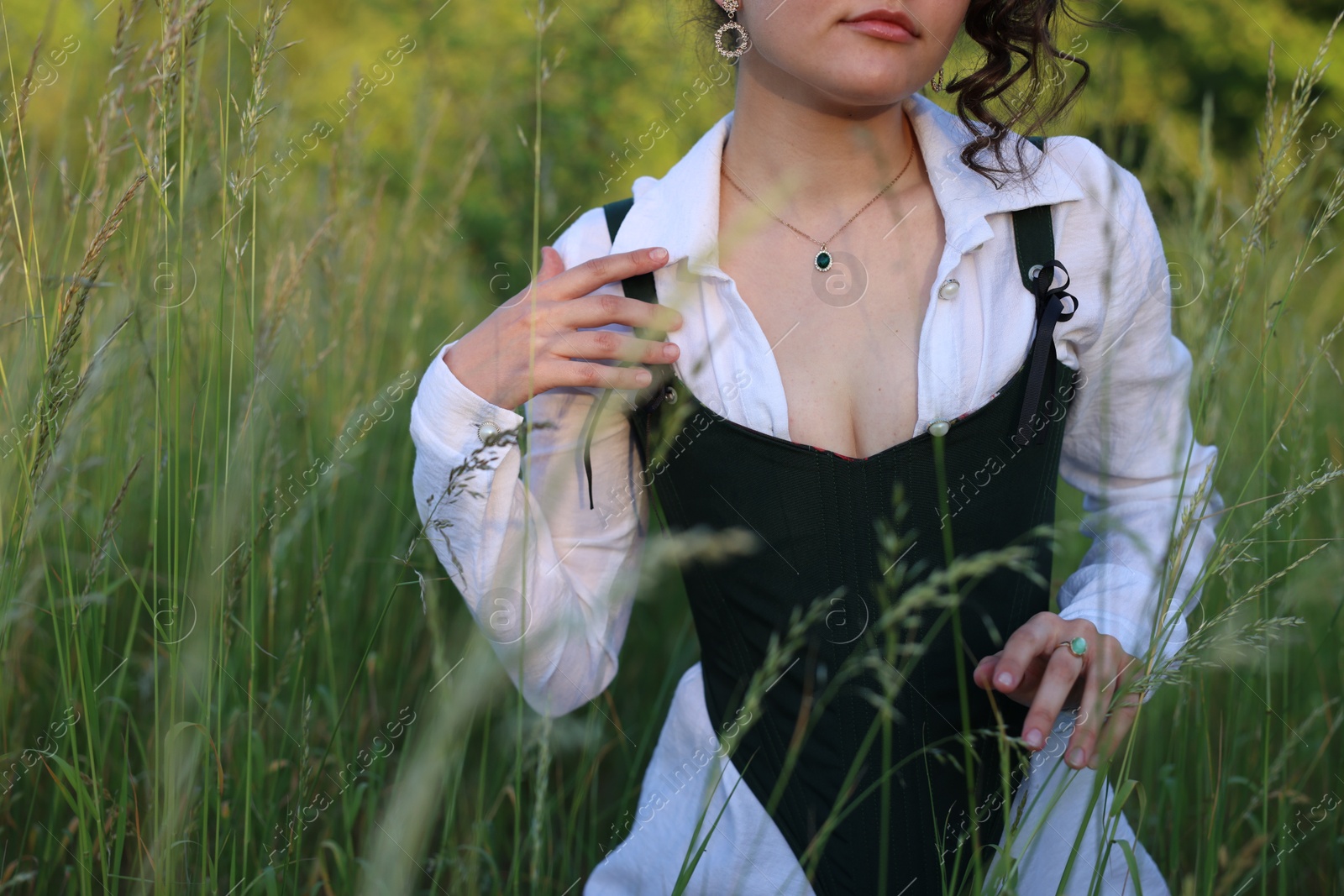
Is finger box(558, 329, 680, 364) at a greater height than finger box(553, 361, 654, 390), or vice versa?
finger box(558, 329, 680, 364)

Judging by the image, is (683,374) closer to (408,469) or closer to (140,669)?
(408,469)

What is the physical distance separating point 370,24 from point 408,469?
205 inches

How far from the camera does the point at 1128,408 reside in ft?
4.44

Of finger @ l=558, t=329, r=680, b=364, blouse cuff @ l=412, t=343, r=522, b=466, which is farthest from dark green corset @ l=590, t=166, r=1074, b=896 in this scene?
blouse cuff @ l=412, t=343, r=522, b=466

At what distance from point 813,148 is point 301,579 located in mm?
1196

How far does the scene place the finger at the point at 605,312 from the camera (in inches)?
43.9

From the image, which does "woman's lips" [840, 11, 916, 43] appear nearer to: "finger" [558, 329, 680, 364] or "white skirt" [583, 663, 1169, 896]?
"finger" [558, 329, 680, 364]

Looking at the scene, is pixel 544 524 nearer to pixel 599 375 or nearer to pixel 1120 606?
pixel 599 375

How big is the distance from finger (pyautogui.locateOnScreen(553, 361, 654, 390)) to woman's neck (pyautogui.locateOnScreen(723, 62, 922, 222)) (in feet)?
1.22

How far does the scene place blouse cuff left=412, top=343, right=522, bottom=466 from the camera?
1164mm

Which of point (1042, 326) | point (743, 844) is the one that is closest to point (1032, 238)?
point (1042, 326)

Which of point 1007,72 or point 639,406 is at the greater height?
point 1007,72

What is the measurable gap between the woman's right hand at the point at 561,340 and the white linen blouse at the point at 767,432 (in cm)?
3

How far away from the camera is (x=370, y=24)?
635 cm
